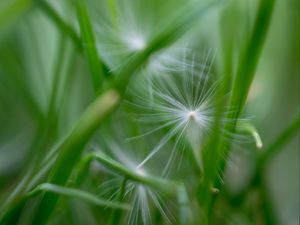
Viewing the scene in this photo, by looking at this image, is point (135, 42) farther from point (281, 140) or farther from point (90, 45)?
point (281, 140)

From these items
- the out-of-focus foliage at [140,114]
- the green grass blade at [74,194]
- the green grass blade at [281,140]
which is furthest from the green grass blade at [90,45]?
the green grass blade at [281,140]

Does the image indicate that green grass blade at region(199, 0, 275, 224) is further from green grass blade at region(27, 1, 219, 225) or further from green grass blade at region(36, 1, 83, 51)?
green grass blade at region(36, 1, 83, 51)

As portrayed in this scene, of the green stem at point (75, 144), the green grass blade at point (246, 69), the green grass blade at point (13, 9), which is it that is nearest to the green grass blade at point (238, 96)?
the green grass blade at point (246, 69)

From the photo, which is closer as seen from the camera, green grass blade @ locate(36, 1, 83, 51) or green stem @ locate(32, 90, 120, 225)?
green stem @ locate(32, 90, 120, 225)

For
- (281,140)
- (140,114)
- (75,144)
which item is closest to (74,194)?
(75,144)

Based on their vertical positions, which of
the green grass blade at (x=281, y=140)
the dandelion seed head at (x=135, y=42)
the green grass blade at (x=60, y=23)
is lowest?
the green grass blade at (x=281, y=140)

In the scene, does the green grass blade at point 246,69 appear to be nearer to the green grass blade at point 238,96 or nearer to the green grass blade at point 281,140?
the green grass blade at point 238,96

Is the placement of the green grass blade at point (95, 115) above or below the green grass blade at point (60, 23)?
below

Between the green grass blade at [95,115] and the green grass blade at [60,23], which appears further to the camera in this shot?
the green grass blade at [60,23]

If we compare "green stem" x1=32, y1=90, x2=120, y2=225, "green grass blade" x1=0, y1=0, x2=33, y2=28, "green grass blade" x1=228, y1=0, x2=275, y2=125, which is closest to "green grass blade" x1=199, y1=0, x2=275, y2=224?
"green grass blade" x1=228, y1=0, x2=275, y2=125

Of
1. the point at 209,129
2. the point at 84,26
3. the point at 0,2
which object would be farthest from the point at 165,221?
the point at 0,2

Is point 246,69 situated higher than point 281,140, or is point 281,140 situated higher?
point 246,69
